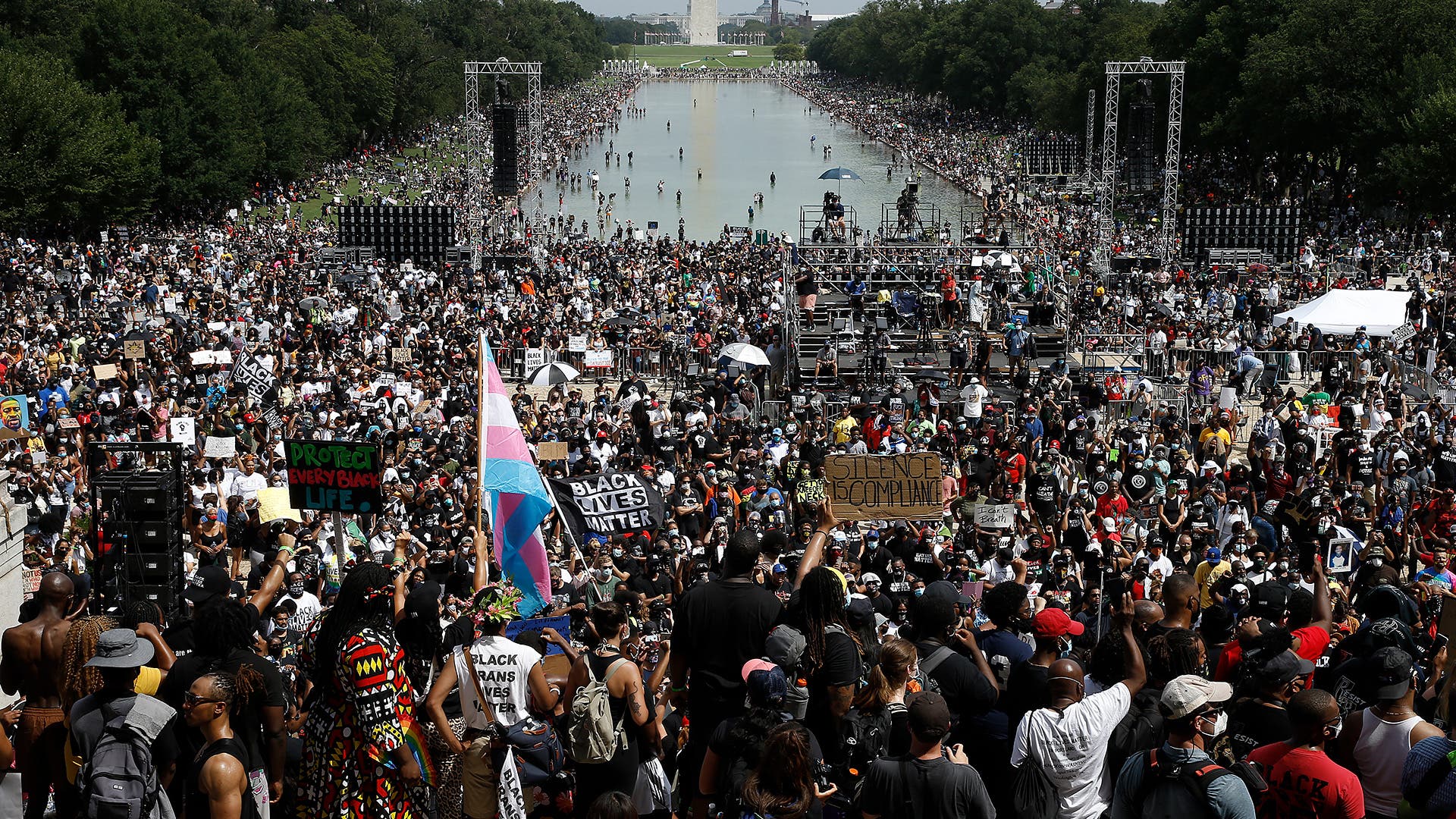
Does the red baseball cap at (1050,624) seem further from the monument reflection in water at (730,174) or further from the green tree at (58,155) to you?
the monument reflection in water at (730,174)

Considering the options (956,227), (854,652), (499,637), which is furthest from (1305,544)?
(956,227)

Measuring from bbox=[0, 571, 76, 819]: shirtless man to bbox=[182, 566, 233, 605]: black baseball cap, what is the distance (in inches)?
101

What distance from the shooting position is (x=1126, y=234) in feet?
167

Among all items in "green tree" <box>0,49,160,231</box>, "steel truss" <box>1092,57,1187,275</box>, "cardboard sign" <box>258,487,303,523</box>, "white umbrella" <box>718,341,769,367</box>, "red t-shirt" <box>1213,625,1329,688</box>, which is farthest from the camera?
"green tree" <box>0,49,160,231</box>

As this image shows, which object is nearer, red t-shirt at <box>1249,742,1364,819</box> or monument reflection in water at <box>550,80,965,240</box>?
red t-shirt at <box>1249,742,1364,819</box>

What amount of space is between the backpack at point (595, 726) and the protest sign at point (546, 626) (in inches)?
47.7

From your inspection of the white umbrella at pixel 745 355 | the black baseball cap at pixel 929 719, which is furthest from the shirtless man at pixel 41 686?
the white umbrella at pixel 745 355

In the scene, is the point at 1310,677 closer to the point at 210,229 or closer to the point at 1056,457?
the point at 1056,457

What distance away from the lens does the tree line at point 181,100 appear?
49156 millimetres

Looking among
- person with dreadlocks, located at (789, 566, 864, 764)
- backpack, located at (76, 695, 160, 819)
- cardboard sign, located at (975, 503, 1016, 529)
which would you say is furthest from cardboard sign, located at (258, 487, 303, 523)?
person with dreadlocks, located at (789, 566, 864, 764)

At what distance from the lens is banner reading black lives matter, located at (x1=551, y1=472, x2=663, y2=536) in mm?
14836

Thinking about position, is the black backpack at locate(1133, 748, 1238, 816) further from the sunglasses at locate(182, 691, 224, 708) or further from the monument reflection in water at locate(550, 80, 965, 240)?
the monument reflection in water at locate(550, 80, 965, 240)

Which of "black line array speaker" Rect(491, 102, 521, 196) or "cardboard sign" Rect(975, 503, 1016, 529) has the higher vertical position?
"black line array speaker" Rect(491, 102, 521, 196)

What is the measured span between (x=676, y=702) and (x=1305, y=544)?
9408 mm
